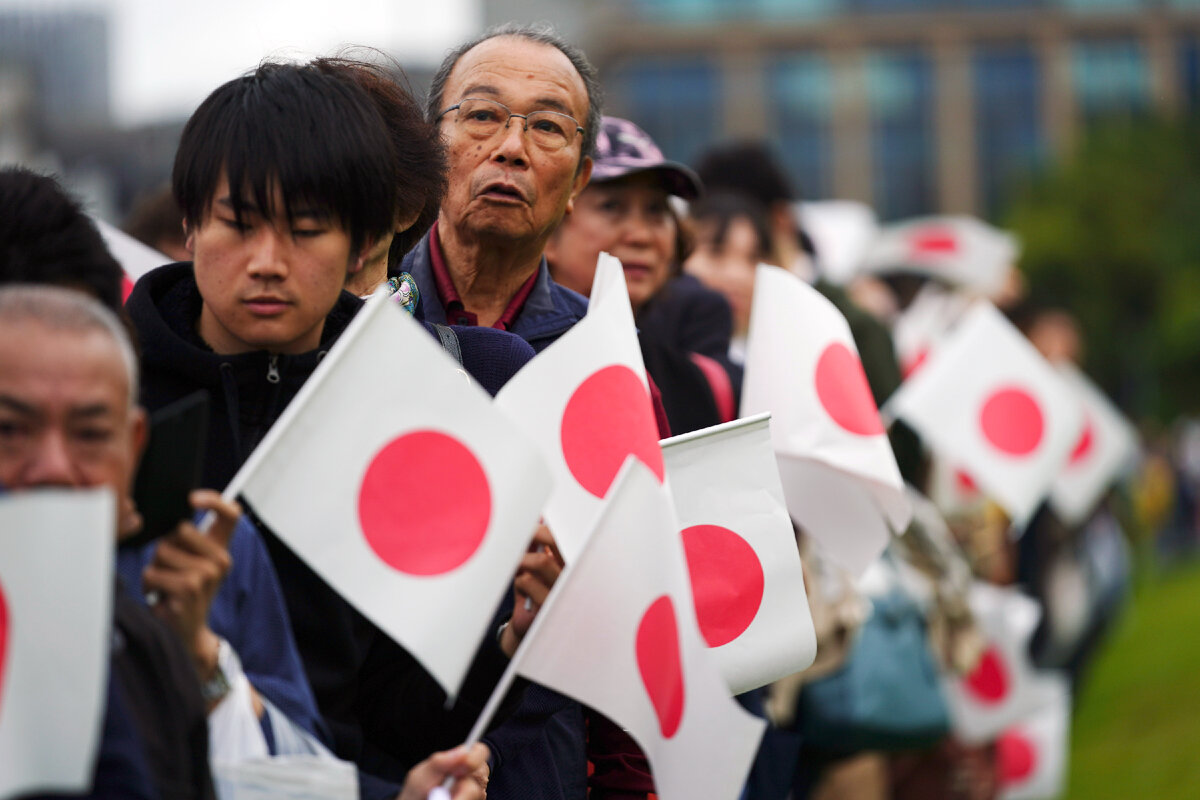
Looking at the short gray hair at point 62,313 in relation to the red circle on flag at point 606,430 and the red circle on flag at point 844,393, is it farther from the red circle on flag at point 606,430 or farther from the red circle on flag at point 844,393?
the red circle on flag at point 844,393

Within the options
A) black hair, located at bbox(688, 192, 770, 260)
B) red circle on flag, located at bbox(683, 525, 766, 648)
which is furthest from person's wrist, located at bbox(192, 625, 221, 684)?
black hair, located at bbox(688, 192, 770, 260)

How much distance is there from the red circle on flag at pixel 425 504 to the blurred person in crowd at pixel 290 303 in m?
0.26

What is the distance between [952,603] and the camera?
560 centimetres

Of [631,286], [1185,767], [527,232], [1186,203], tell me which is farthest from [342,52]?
[1186,203]

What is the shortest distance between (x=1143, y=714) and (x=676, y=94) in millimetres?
53564

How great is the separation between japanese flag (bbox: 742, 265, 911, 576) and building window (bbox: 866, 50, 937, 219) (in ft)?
203

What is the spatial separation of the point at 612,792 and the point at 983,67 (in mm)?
64282

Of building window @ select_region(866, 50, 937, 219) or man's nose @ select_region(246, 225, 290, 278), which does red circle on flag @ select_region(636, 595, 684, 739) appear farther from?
building window @ select_region(866, 50, 937, 219)

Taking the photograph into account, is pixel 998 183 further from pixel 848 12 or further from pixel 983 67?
pixel 848 12

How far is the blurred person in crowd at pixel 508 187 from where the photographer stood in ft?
10.7

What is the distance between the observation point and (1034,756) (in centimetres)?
700

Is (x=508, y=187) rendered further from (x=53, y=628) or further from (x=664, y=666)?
(x=53, y=628)

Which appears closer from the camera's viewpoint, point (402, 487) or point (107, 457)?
point (107, 457)

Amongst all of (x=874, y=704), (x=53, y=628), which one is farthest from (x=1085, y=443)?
(x=53, y=628)
